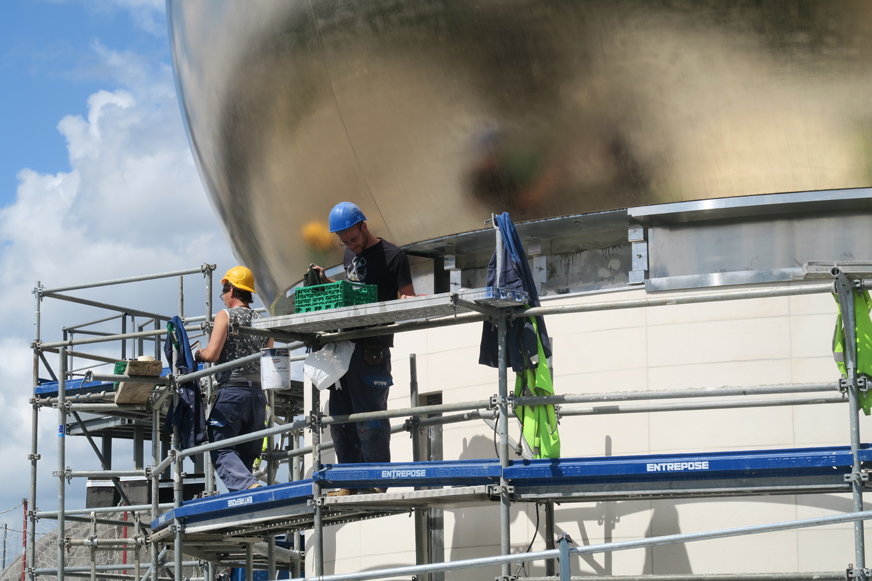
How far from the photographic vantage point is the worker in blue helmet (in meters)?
7.27

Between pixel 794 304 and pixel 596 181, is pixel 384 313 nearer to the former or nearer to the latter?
pixel 596 181

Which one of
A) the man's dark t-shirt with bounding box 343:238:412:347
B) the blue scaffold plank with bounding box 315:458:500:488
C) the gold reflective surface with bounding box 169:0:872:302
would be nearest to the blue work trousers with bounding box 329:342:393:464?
the man's dark t-shirt with bounding box 343:238:412:347

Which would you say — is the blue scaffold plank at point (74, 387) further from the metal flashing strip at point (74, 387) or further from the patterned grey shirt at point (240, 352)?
the patterned grey shirt at point (240, 352)

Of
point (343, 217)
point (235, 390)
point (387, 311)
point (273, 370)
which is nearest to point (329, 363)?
point (273, 370)

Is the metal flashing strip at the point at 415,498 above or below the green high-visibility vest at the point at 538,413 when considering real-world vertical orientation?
below

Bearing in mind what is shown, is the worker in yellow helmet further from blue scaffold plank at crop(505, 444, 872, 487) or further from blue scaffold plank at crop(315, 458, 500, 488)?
blue scaffold plank at crop(505, 444, 872, 487)

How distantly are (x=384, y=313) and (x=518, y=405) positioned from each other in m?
0.97

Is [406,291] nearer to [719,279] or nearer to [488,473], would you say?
[488,473]

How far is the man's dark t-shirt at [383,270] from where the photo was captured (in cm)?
742

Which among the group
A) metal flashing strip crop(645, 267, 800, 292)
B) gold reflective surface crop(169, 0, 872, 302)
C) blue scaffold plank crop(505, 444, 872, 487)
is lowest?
blue scaffold plank crop(505, 444, 872, 487)

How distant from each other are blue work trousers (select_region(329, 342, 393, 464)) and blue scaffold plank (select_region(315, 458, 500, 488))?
1.49ft

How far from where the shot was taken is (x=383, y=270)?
→ 7430 millimetres

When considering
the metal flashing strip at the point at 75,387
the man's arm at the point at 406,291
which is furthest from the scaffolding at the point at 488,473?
the metal flashing strip at the point at 75,387

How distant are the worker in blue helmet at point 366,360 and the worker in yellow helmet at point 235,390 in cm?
94
